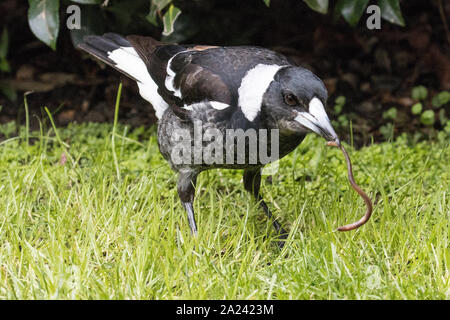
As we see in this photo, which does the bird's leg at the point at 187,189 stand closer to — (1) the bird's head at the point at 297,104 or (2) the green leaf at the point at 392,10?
(1) the bird's head at the point at 297,104

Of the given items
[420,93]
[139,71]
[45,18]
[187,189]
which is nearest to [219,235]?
[187,189]

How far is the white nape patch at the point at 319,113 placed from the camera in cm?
228

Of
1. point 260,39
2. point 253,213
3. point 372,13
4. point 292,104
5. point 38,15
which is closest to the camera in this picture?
point 292,104

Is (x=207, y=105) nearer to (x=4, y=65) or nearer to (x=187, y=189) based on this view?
(x=187, y=189)

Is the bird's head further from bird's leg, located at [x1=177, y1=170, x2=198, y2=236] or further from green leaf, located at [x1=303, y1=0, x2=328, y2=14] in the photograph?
green leaf, located at [x1=303, y1=0, x2=328, y2=14]

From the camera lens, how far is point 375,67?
475 centimetres

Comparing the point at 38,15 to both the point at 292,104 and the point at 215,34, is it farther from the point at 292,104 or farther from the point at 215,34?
the point at 292,104

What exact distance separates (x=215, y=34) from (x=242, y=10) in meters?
0.34

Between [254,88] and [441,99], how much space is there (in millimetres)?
2220

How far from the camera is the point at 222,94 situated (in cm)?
258

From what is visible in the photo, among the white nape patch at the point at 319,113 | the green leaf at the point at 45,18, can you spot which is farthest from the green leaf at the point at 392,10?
the green leaf at the point at 45,18
